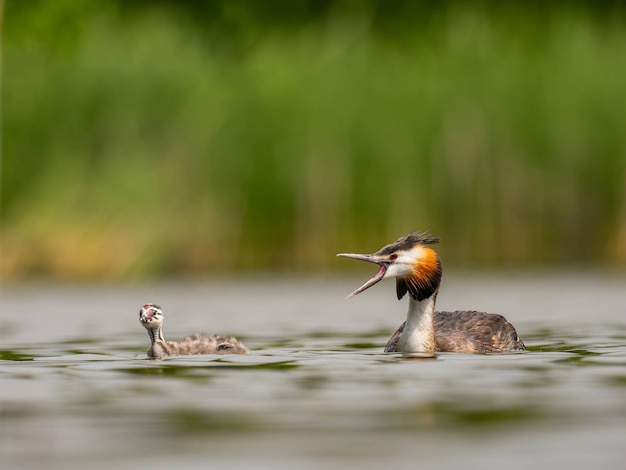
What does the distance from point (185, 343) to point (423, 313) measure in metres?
1.77

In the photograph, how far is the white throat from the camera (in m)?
12.8

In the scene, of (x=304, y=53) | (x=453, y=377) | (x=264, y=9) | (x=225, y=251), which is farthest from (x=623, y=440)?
(x=264, y=9)

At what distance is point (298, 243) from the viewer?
26.5 metres

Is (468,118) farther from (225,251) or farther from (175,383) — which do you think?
(175,383)

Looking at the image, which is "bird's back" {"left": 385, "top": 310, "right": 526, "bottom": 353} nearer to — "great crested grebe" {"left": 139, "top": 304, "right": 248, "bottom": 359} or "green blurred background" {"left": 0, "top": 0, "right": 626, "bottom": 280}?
"great crested grebe" {"left": 139, "top": 304, "right": 248, "bottom": 359}

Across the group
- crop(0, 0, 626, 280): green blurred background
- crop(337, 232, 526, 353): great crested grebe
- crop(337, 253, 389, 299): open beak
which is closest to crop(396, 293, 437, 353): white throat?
crop(337, 232, 526, 353): great crested grebe

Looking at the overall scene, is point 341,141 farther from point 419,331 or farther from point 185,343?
point 419,331

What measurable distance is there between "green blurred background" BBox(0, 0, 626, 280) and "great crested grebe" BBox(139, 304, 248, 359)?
37.7 feet

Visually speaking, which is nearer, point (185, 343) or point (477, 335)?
point (185, 343)

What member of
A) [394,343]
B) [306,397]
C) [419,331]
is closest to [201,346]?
[394,343]

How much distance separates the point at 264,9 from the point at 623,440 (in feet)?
116

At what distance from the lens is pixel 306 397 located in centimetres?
977

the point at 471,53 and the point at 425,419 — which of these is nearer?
the point at 425,419

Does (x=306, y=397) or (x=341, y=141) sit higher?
(x=341, y=141)
